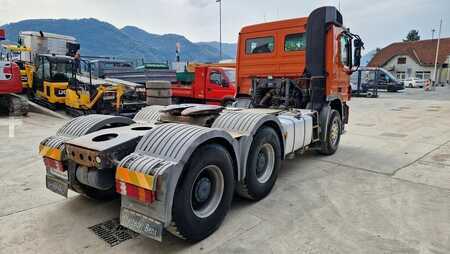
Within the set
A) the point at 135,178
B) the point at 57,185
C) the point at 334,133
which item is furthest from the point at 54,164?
the point at 334,133

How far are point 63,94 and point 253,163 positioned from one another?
35.6 ft

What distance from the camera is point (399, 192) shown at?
14.2ft

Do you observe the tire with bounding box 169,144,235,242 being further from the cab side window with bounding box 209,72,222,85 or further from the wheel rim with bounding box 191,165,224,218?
the cab side window with bounding box 209,72,222,85

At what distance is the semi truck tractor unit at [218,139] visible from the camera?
2717 millimetres

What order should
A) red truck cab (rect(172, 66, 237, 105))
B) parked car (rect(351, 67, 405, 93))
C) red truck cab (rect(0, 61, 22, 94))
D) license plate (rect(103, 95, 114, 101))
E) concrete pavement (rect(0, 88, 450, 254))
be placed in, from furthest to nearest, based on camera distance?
parked car (rect(351, 67, 405, 93)) < red truck cab (rect(172, 66, 237, 105)) < license plate (rect(103, 95, 114, 101)) < red truck cab (rect(0, 61, 22, 94)) < concrete pavement (rect(0, 88, 450, 254))

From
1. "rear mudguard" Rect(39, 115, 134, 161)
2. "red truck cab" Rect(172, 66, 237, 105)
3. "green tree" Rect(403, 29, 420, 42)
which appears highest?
"green tree" Rect(403, 29, 420, 42)

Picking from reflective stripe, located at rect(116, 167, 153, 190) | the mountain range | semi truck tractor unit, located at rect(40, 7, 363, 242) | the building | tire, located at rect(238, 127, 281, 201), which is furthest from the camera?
the mountain range

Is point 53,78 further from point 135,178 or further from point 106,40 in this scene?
point 106,40

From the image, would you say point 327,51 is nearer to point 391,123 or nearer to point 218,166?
point 218,166

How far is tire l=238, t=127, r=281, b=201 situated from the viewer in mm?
3783

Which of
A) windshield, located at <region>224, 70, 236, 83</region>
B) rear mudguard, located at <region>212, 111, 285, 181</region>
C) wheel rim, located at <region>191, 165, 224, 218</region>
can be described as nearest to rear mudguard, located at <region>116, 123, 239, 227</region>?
wheel rim, located at <region>191, 165, 224, 218</region>

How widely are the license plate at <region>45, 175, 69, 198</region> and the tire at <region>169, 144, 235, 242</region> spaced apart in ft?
4.61

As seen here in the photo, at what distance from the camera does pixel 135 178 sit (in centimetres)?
265

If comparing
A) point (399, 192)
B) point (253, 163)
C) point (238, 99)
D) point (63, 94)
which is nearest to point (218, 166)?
point (253, 163)
